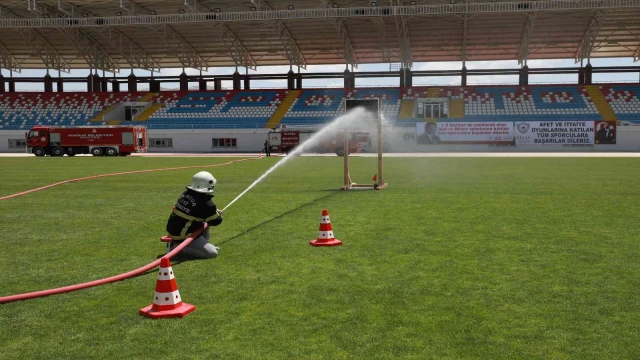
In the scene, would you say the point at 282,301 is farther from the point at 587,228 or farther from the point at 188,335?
the point at 587,228

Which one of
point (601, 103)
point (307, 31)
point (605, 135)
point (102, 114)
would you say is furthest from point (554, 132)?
point (102, 114)

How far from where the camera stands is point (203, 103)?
63.8 metres

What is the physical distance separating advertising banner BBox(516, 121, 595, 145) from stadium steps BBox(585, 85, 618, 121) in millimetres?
2869

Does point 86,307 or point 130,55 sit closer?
point 86,307

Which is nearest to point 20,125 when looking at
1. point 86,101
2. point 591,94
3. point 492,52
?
point 86,101

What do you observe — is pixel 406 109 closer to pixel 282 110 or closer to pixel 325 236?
pixel 282 110

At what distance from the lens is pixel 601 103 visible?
5509 centimetres

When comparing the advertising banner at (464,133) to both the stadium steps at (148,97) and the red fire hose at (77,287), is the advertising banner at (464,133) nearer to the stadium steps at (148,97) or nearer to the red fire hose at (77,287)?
the stadium steps at (148,97)

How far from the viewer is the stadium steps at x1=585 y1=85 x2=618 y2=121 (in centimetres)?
5262

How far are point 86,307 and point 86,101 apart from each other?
2593 inches

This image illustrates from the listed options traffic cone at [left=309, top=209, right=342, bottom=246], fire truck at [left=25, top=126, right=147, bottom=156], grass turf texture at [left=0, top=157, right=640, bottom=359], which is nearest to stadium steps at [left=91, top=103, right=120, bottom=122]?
fire truck at [left=25, top=126, right=147, bottom=156]

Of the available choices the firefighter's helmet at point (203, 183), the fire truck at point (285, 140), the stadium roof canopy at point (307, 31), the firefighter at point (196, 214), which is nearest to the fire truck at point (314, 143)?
the fire truck at point (285, 140)

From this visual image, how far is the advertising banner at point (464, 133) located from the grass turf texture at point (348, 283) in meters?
40.4

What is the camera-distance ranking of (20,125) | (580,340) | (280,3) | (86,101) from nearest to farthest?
(580,340)
(280,3)
(20,125)
(86,101)
